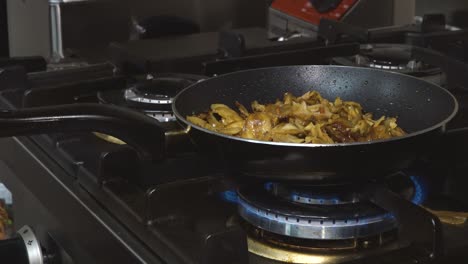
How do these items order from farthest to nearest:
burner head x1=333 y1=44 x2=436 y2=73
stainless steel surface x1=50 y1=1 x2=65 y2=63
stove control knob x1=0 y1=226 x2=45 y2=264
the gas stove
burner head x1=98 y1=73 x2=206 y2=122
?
stainless steel surface x1=50 y1=1 x2=65 y2=63 < burner head x1=333 y1=44 x2=436 y2=73 < burner head x1=98 y1=73 x2=206 y2=122 < stove control knob x1=0 y1=226 x2=45 y2=264 < the gas stove

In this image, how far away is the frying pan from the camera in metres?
0.76

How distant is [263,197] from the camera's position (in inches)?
31.8

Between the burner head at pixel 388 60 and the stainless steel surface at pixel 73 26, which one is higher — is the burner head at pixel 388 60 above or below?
above

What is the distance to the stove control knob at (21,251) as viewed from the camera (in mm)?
910

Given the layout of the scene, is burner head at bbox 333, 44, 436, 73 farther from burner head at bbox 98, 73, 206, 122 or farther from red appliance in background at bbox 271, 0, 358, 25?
red appliance in background at bbox 271, 0, 358, 25

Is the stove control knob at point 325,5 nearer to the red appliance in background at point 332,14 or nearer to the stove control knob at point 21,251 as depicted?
the red appliance in background at point 332,14

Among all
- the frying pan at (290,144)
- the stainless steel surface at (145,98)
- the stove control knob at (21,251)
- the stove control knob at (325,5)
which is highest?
the stove control knob at (325,5)

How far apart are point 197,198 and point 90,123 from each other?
123 millimetres

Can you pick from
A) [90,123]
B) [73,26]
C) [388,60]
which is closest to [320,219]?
[90,123]

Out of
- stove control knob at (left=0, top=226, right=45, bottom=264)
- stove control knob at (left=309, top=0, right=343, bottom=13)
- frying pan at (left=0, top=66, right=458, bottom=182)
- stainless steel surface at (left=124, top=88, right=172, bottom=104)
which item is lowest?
stove control knob at (left=0, top=226, right=45, bottom=264)

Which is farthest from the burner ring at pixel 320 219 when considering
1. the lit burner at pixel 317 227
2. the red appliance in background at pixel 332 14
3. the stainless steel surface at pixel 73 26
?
the stainless steel surface at pixel 73 26

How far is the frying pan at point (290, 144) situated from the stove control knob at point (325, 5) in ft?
2.09

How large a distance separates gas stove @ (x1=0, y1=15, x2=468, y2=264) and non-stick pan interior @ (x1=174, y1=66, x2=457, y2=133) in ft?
0.13

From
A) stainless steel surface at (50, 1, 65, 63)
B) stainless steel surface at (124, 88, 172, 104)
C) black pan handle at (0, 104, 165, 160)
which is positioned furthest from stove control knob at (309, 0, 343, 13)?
black pan handle at (0, 104, 165, 160)
